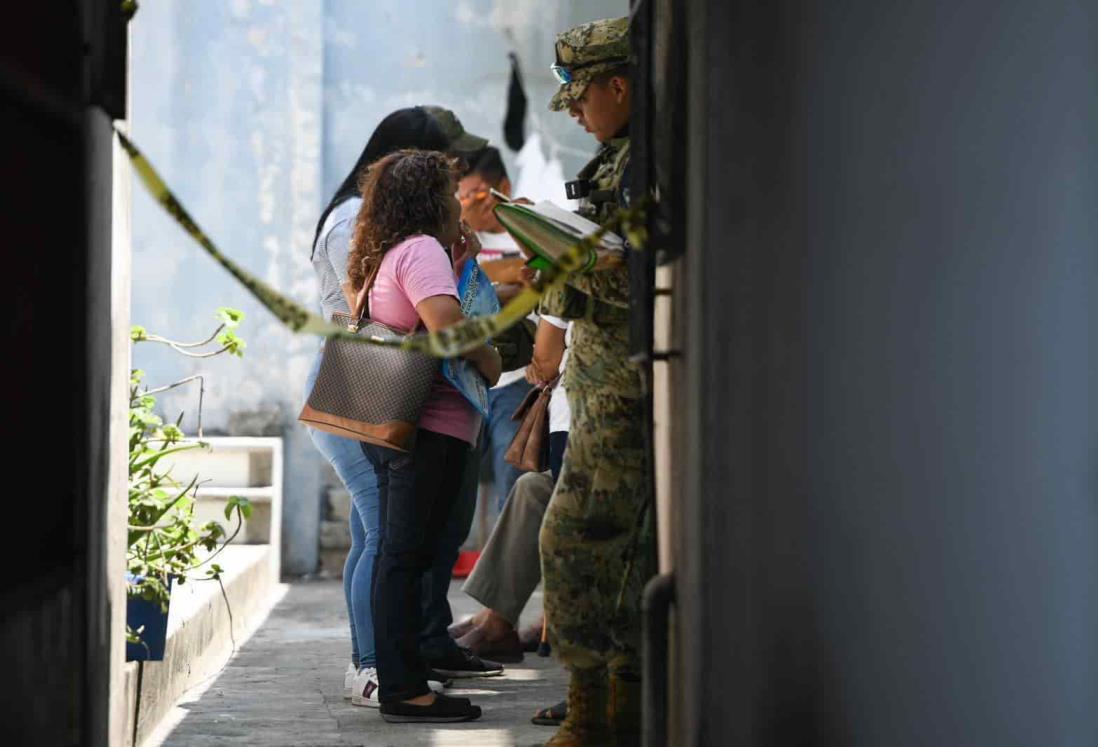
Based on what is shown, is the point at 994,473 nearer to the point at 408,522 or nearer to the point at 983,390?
the point at 983,390

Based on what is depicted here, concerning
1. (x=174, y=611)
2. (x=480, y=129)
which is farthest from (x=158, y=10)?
(x=174, y=611)

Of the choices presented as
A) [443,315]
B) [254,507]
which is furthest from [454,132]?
[254,507]

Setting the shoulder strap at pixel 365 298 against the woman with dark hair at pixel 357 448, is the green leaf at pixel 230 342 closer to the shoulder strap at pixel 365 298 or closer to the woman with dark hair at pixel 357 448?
the woman with dark hair at pixel 357 448

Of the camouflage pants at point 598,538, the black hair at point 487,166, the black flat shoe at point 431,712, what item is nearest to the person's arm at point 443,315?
the camouflage pants at point 598,538

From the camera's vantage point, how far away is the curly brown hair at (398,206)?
516 centimetres

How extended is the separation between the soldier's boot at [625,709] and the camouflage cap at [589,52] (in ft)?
5.17

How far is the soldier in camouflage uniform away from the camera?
416 centimetres

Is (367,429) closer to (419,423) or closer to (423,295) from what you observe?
(419,423)

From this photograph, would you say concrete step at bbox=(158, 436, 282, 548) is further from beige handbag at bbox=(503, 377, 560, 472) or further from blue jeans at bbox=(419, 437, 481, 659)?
beige handbag at bbox=(503, 377, 560, 472)

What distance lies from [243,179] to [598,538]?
604 centimetres

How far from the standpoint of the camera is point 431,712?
16.7 feet

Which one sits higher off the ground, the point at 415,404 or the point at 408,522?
the point at 415,404

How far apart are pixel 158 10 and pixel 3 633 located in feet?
24.1

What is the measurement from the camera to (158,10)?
9.60 meters
